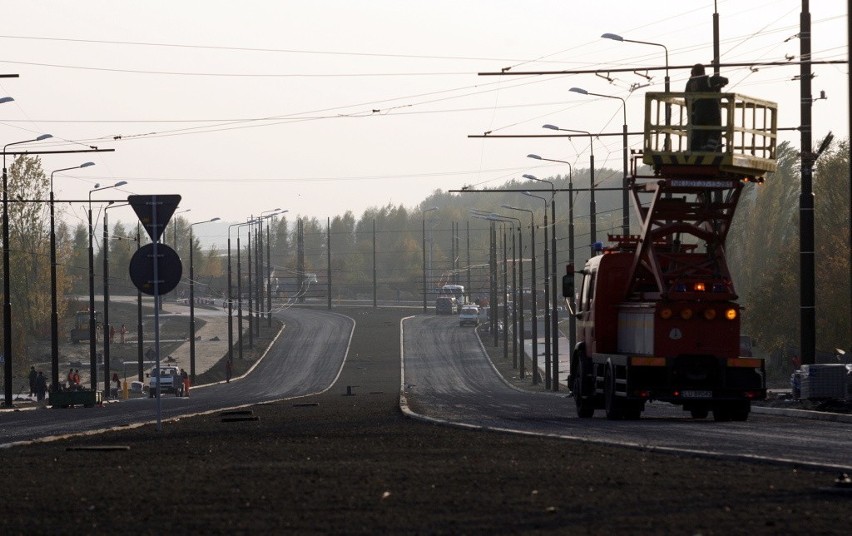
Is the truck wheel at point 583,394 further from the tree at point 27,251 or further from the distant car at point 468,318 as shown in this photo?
the distant car at point 468,318

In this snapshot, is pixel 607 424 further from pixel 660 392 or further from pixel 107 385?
pixel 107 385

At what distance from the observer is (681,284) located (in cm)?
2644

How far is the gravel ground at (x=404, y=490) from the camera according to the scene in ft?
33.1

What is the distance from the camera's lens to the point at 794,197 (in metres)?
104

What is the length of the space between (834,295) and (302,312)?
93370 millimetres

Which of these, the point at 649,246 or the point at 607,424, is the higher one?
the point at 649,246

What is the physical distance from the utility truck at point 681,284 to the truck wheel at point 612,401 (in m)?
0.02

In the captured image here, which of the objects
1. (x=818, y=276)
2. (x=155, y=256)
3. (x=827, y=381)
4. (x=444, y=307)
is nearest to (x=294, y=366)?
(x=444, y=307)

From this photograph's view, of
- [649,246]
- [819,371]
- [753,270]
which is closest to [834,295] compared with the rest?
[753,270]

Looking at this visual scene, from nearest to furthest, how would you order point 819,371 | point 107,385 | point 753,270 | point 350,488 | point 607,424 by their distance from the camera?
point 350,488, point 607,424, point 819,371, point 107,385, point 753,270

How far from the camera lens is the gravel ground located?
10.1 metres

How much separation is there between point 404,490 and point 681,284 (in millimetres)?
15068

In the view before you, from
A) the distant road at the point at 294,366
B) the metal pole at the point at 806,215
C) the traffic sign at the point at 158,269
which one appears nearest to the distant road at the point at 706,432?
the metal pole at the point at 806,215

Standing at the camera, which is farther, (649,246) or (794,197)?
(794,197)
